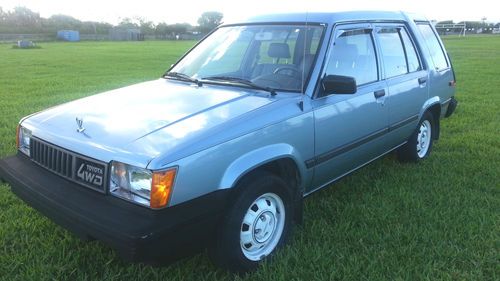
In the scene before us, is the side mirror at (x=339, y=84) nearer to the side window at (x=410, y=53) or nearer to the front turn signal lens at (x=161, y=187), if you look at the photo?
the front turn signal lens at (x=161, y=187)

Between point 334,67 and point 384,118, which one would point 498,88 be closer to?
point 384,118

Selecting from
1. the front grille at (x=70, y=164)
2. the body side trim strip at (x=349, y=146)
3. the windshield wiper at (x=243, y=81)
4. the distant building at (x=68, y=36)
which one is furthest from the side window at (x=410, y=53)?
the distant building at (x=68, y=36)

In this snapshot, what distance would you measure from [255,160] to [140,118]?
81 cm

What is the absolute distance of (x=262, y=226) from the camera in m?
3.02

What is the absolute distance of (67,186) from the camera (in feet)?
9.00

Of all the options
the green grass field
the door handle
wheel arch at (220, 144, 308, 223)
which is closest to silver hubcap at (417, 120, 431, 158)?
the green grass field

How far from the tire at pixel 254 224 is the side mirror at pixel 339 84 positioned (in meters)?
0.79

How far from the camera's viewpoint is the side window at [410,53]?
185 inches

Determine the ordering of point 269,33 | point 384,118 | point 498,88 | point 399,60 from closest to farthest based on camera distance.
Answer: point 269,33 < point 384,118 < point 399,60 < point 498,88

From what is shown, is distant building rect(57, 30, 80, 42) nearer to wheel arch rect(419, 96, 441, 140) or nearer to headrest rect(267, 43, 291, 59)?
wheel arch rect(419, 96, 441, 140)

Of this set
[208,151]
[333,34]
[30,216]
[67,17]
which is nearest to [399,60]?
[333,34]

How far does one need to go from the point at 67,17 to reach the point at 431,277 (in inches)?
3781

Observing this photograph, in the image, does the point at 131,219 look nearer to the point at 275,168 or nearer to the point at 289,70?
the point at 275,168

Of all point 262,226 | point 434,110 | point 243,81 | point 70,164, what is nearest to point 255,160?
point 262,226
